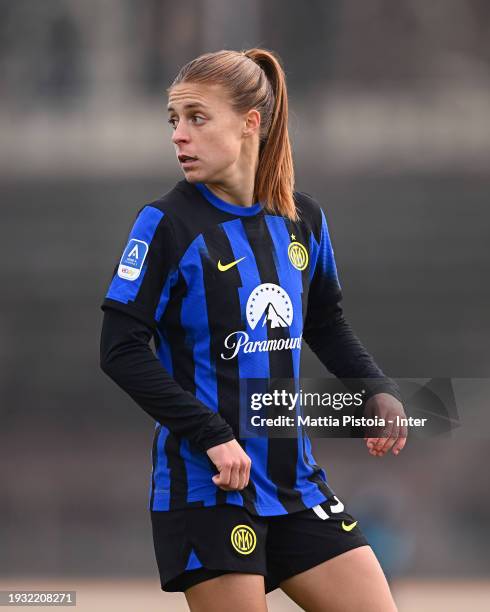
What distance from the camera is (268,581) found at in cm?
203

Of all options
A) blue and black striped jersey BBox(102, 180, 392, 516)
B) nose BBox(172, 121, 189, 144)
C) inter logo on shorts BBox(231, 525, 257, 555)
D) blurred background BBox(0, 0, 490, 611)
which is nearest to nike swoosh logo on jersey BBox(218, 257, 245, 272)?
blue and black striped jersey BBox(102, 180, 392, 516)

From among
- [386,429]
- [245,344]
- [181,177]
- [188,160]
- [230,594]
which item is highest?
[181,177]

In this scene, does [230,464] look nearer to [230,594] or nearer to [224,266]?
[230,594]

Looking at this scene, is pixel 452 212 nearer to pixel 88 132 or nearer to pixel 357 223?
pixel 357 223

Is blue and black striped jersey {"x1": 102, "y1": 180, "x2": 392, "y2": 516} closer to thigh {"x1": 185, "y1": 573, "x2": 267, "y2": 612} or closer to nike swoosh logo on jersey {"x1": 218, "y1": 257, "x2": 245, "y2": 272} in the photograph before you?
nike swoosh logo on jersey {"x1": 218, "y1": 257, "x2": 245, "y2": 272}

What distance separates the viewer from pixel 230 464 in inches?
73.4

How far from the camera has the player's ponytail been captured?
6.73 feet

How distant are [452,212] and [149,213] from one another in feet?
21.4

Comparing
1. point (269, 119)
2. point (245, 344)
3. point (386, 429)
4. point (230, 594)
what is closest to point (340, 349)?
point (386, 429)

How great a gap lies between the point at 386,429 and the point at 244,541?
14.5 inches

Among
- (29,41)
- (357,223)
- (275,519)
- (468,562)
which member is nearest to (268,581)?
(275,519)

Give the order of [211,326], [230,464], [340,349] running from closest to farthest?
[230,464], [211,326], [340,349]

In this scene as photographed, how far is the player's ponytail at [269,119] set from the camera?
6.73 ft

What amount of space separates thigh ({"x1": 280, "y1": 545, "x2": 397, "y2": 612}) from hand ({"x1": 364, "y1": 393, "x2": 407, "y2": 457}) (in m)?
0.20
